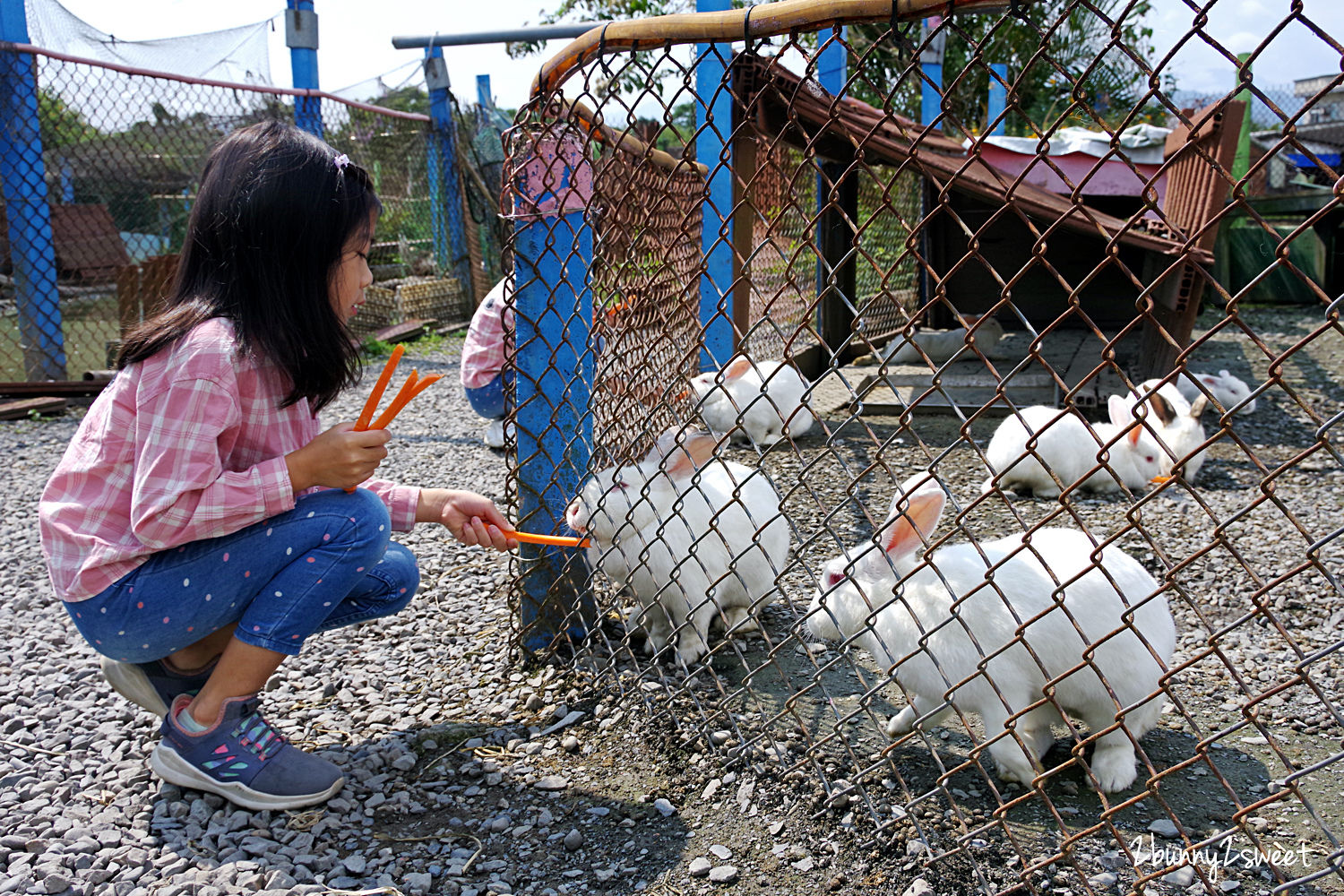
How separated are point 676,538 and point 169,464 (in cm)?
141

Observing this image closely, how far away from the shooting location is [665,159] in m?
4.09

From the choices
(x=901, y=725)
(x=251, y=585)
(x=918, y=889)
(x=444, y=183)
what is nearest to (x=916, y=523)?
(x=901, y=725)

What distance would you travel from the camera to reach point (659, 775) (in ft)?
7.42

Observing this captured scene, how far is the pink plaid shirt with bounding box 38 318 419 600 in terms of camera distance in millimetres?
1823

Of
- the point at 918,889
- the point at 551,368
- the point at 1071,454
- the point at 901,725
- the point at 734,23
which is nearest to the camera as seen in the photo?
the point at 918,889

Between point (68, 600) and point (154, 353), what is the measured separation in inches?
21.1

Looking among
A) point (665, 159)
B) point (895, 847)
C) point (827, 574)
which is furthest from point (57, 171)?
point (895, 847)

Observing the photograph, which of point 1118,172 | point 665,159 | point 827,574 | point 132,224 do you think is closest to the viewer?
point 827,574

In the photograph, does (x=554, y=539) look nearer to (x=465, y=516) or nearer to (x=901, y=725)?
(x=465, y=516)

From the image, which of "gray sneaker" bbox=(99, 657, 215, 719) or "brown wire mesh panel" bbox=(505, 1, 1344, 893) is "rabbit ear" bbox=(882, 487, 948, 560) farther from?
"gray sneaker" bbox=(99, 657, 215, 719)

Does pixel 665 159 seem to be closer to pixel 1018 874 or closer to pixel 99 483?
pixel 99 483

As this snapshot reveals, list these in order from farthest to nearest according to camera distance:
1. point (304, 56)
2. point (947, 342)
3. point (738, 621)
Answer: point (304, 56)
point (947, 342)
point (738, 621)

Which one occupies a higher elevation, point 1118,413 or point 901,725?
point 1118,413

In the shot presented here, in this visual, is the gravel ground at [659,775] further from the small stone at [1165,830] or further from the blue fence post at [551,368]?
the blue fence post at [551,368]
